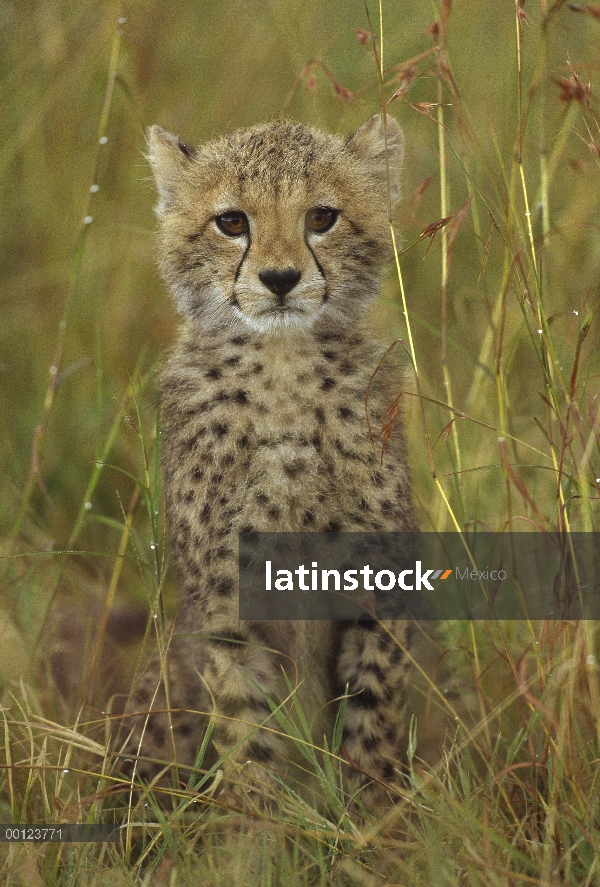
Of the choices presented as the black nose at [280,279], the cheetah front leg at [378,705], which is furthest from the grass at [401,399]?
the black nose at [280,279]

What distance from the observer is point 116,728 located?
8.41 feet

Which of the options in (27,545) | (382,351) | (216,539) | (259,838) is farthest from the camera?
(27,545)

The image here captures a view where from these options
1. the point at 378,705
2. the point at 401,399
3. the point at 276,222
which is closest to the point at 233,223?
the point at 276,222

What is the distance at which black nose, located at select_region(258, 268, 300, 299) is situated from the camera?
2.12 meters

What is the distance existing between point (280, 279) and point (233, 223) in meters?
0.23

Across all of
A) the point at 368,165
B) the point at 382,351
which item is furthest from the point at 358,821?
the point at 368,165

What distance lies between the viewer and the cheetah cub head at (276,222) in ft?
7.14

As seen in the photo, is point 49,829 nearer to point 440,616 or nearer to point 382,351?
point 440,616

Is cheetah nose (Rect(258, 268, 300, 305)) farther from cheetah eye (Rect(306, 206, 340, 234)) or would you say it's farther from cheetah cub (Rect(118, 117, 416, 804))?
A: cheetah eye (Rect(306, 206, 340, 234))

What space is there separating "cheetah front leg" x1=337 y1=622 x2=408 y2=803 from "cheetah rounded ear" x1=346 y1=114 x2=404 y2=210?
98cm

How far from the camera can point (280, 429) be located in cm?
228

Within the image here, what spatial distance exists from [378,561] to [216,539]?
0.35 m

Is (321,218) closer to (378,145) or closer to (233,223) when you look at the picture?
(233,223)

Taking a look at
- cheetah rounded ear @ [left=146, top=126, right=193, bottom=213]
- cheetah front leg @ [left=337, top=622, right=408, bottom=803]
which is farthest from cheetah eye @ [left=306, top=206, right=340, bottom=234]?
cheetah front leg @ [left=337, top=622, right=408, bottom=803]
